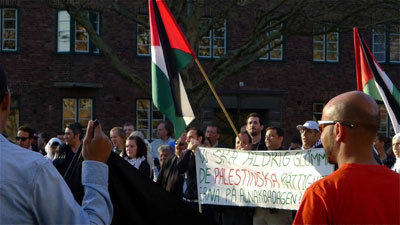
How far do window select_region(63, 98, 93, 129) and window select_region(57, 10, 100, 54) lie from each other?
1.85 m

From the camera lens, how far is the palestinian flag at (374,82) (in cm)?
1030

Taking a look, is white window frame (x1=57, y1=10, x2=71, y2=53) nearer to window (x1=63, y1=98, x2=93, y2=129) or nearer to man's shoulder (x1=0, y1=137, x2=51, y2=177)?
window (x1=63, y1=98, x2=93, y2=129)

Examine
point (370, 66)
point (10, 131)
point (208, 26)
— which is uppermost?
point (208, 26)

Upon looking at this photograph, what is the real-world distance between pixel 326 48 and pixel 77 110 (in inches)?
412

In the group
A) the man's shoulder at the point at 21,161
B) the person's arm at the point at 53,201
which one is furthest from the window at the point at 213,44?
the man's shoulder at the point at 21,161

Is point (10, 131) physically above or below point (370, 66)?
below

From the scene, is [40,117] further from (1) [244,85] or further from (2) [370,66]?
(2) [370,66]

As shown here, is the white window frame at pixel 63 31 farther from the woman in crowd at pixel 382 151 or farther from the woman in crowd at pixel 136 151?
the woman in crowd at pixel 382 151

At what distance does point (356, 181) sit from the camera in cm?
298

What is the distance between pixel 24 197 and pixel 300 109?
2633 centimetres

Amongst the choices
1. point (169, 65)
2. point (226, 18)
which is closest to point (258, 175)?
point (169, 65)

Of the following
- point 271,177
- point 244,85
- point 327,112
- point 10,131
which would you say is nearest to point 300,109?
point 244,85

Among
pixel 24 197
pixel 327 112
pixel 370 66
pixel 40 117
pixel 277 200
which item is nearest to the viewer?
pixel 24 197

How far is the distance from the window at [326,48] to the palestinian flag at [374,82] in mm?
17745
